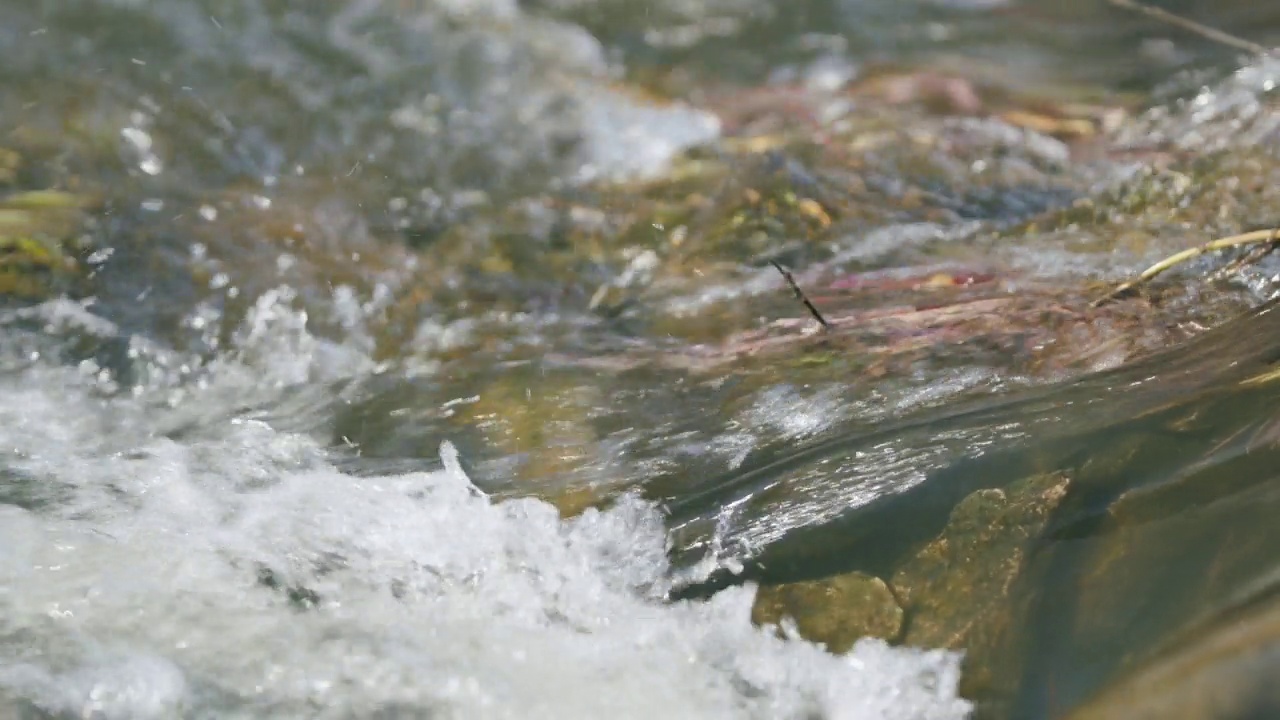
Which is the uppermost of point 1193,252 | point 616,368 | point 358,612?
point 1193,252

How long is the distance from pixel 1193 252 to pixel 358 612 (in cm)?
217

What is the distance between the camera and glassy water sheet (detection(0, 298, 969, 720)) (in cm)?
193

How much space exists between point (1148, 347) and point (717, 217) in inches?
73.4

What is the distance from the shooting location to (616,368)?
9.42 feet

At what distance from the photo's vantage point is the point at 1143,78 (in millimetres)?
4848

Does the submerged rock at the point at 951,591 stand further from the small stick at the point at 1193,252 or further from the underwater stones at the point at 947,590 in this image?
the small stick at the point at 1193,252

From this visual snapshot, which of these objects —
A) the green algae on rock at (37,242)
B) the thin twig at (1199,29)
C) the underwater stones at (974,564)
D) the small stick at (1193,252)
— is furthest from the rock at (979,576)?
the green algae on rock at (37,242)

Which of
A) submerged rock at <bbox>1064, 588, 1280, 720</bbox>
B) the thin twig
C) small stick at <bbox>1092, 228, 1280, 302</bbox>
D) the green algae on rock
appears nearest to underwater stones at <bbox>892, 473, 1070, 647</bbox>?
submerged rock at <bbox>1064, 588, 1280, 720</bbox>

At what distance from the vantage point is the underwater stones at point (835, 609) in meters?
1.97

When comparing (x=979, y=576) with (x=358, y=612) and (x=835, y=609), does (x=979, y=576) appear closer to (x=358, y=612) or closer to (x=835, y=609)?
(x=835, y=609)

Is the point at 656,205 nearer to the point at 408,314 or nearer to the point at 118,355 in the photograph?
the point at 408,314

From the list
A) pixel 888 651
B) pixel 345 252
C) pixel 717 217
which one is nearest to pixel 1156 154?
pixel 717 217

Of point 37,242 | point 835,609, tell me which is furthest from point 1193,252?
point 37,242

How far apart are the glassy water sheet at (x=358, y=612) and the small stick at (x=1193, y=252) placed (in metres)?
1.23
